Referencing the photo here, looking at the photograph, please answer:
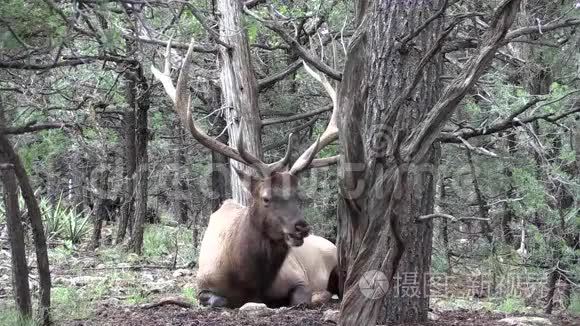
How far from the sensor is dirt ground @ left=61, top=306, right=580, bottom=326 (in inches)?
207

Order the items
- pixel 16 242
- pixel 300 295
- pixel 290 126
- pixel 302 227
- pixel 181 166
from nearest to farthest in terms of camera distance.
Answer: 1. pixel 16 242
2. pixel 302 227
3. pixel 300 295
4. pixel 290 126
5. pixel 181 166

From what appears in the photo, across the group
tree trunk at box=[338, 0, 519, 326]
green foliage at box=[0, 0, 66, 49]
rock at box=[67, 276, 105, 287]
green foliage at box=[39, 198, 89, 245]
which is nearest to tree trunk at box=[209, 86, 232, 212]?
green foliage at box=[39, 198, 89, 245]

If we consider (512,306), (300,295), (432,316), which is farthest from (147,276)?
(432,316)

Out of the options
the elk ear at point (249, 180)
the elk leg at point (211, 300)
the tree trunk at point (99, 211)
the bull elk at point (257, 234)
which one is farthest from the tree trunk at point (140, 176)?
the elk ear at point (249, 180)

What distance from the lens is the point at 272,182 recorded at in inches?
277

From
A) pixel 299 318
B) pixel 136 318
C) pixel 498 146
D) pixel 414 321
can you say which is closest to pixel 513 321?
pixel 414 321

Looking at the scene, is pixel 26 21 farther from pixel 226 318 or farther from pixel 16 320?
pixel 226 318

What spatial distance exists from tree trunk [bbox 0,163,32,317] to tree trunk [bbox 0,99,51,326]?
0.17ft

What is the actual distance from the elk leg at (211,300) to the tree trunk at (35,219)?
234cm

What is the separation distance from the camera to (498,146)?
10.5 metres

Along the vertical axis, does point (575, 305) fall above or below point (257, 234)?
below

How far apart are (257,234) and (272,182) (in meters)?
0.64

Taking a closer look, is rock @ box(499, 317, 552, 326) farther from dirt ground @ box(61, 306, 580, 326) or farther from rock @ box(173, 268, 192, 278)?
rock @ box(173, 268, 192, 278)

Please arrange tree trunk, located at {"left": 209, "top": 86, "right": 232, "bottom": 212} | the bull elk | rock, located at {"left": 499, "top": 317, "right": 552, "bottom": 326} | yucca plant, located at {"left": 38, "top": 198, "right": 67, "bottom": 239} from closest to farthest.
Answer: rock, located at {"left": 499, "top": 317, "right": 552, "bottom": 326} < the bull elk < tree trunk, located at {"left": 209, "top": 86, "right": 232, "bottom": 212} < yucca plant, located at {"left": 38, "top": 198, "right": 67, "bottom": 239}
